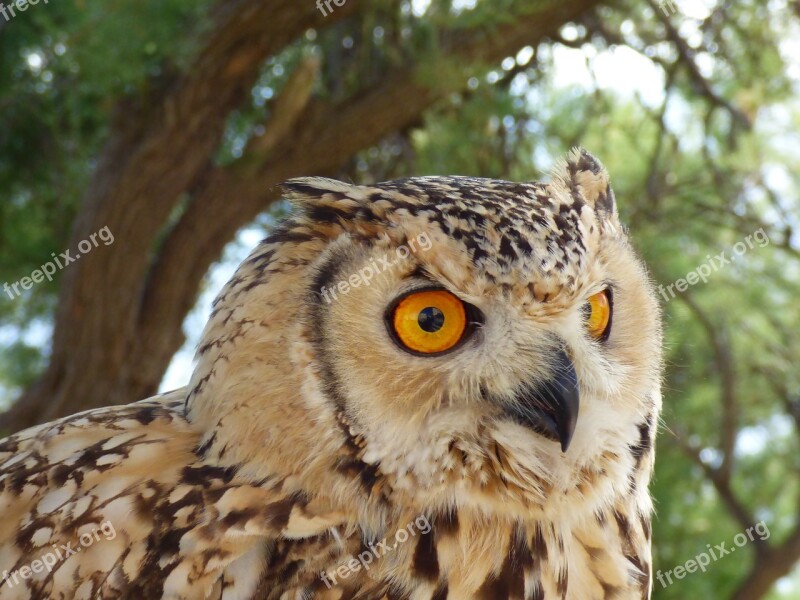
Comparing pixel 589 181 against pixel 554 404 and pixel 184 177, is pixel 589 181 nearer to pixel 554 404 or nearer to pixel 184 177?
pixel 554 404

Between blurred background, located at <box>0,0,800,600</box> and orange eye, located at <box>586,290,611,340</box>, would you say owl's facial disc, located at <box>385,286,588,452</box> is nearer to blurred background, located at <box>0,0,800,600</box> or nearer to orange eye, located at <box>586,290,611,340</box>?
orange eye, located at <box>586,290,611,340</box>

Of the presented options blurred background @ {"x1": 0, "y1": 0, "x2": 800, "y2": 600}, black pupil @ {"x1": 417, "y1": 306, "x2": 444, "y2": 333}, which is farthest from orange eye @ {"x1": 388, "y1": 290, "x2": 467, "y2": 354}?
blurred background @ {"x1": 0, "y1": 0, "x2": 800, "y2": 600}

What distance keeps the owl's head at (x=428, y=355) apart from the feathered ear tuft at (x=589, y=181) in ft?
0.49

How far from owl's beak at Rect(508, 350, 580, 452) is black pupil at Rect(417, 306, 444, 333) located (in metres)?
0.20

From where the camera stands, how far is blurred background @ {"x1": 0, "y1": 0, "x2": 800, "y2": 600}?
3.62 meters

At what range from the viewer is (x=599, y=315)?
160 cm

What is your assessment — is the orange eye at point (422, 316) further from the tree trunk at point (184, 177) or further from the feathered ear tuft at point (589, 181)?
the tree trunk at point (184, 177)

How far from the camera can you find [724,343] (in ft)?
15.5

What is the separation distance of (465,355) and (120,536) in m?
0.64

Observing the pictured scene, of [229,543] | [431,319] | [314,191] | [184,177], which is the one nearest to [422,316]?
[431,319]

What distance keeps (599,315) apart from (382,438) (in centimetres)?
47

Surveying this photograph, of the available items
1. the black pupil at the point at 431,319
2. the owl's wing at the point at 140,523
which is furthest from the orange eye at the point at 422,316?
the owl's wing at the point at 140,523

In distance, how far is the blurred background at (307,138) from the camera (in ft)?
11.9

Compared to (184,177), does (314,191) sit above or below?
below
